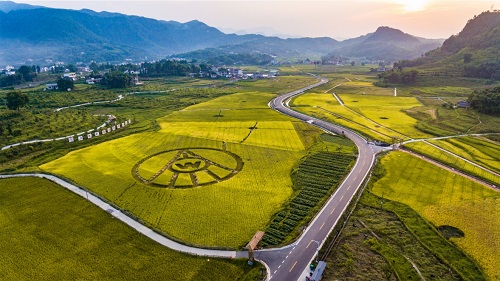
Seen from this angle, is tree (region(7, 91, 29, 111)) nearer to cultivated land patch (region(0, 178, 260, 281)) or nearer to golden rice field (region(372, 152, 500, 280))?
cultivated land patch (region(0, 178, 260, 281))

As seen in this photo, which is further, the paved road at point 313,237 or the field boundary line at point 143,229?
the field boundary line at point 143,229

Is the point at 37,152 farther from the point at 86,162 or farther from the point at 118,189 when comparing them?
the point at 118,189

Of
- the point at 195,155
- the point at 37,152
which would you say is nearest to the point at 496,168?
the point at 195,155

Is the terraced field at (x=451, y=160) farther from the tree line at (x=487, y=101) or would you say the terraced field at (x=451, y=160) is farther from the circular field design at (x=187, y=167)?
the tree line at (x=487, y=101)

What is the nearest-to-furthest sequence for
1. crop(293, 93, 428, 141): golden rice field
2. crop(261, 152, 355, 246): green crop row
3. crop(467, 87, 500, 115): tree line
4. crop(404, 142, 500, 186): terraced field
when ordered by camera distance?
crop(261, 152, 355, 246): green crop row
crop(404, 142, 500, 186): terraced field
crop(293, 93, 428, 141): golden rice field
crop(467, 87, 500, 115): tree line

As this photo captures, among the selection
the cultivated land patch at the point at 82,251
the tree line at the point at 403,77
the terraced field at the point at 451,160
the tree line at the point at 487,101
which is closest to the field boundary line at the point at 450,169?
the terraced field at the point at 451,160

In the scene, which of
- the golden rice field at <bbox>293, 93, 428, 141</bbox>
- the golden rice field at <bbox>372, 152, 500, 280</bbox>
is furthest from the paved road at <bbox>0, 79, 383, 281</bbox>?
the golden rice field at <bbox>293, 93, 428, 141</bbox>

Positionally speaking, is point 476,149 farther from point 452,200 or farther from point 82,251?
point 82,251
